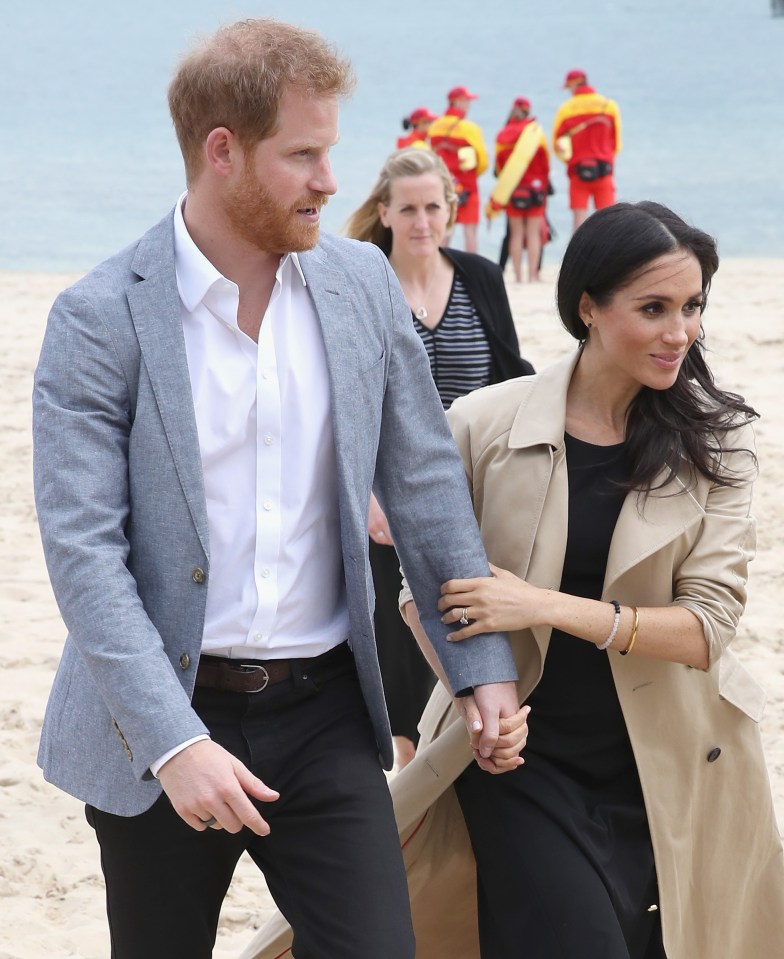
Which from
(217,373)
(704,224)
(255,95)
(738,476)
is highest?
(255,95)

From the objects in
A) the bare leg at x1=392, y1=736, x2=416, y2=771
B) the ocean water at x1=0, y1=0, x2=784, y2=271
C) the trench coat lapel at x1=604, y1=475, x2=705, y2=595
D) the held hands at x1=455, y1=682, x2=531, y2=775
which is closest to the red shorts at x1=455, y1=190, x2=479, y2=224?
the ocean water at x1=0, y1=0, x2=784, y2=271

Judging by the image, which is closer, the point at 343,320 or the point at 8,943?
Result: the point at 343,320

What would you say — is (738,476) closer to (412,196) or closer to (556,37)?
(412,196)

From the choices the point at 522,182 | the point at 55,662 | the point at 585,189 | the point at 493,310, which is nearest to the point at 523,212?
the point at 522,182

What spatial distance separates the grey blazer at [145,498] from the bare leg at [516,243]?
39.7 feet

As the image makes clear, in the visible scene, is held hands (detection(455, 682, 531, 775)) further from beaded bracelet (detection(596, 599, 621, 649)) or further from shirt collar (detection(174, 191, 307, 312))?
shirt collar (detection(174, 191, 307, 312))

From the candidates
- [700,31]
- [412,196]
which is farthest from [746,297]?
[700,31]

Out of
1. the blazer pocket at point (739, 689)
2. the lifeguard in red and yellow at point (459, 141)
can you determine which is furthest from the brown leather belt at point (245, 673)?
the lifeguard in red and yellow at point (459, 141)

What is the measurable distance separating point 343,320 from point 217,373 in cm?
26

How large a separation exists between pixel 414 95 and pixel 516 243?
140 feet

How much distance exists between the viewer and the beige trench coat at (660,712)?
2613 mm

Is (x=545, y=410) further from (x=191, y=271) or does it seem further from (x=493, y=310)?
(x=493, y=310)

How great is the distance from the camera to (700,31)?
275ft

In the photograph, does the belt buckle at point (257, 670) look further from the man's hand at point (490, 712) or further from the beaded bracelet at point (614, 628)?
the beaded bracelet at point (614, 628)
